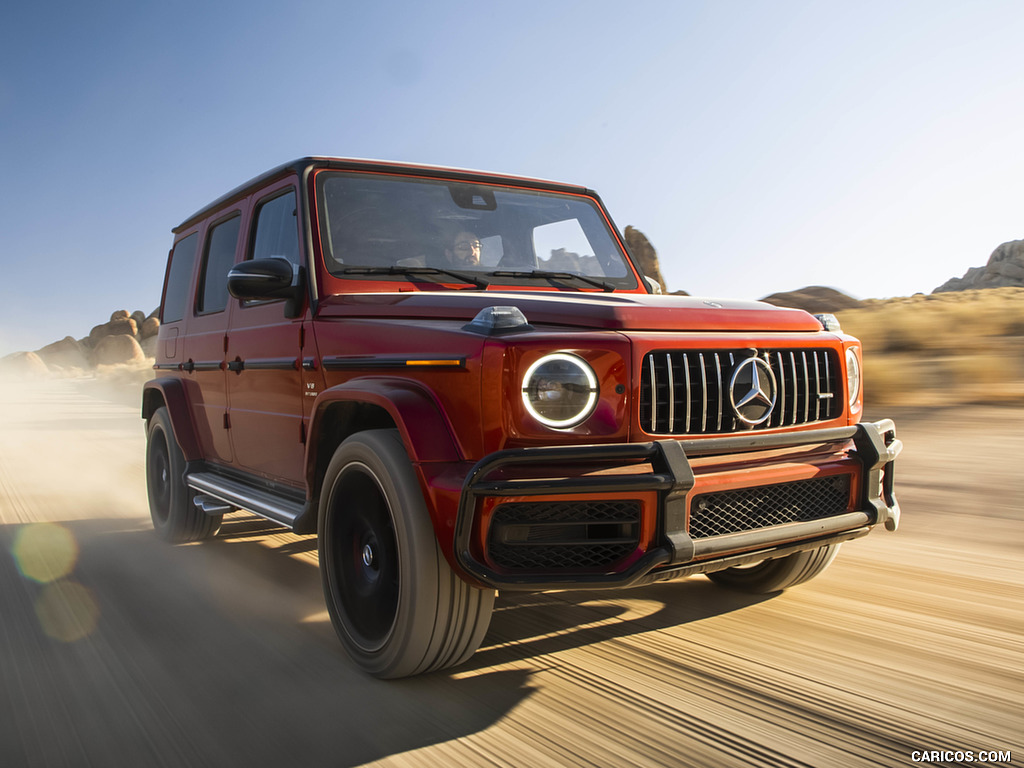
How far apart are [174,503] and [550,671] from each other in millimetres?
3258

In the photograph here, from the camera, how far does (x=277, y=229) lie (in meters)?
4.14

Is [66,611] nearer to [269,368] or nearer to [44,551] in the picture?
[269,368]

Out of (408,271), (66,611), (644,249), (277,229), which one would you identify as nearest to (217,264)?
(277,229)

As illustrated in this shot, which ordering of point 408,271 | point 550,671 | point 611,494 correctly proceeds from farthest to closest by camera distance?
1. point 408,271
2. point 550,671
3. point 611,494

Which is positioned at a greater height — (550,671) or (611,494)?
(611,494)

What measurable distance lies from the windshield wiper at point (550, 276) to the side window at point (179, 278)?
99.2 inches

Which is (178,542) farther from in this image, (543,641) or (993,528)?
(993,528)

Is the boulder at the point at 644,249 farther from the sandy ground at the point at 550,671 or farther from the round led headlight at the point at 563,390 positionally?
the round led headlight at the point at 563,390

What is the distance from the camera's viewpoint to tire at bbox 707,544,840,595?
146 inches

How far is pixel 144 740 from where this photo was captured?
254 cm

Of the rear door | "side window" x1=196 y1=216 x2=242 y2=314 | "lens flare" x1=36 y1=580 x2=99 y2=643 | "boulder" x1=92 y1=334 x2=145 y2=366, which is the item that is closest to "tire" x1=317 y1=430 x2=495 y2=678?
"lens flare" x1=36 y1=580 x2=99 y2=643

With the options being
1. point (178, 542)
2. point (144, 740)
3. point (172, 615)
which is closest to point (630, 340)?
point (144, 740)

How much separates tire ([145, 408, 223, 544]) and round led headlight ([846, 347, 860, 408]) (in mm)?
3627

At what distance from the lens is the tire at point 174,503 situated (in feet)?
17.5
